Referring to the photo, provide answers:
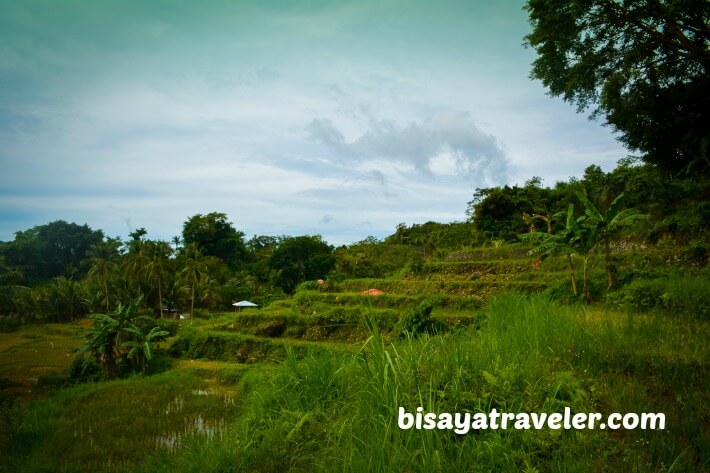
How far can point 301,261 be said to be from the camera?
125ft

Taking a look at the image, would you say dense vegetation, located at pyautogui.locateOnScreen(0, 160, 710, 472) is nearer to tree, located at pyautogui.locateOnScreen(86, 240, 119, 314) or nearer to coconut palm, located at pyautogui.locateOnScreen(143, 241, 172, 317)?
coconut palm, located at pyautogui.locateOnScreen(143, 241, 172, 317)

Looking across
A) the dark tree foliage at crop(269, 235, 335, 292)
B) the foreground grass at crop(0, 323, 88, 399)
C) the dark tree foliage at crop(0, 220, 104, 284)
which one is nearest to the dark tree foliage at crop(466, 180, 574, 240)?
the dark tree foliage at crop(269, 235, 335, 292)

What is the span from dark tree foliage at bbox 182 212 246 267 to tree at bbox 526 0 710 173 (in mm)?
40251

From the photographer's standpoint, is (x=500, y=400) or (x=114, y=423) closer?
(x=500, y=400)

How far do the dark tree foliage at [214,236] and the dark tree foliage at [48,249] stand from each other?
17.7 meters

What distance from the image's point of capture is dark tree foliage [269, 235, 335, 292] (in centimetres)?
3638

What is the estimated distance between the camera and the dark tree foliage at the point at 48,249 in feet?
169

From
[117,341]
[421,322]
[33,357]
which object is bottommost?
[33,357]

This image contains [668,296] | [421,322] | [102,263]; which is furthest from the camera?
[102,263]

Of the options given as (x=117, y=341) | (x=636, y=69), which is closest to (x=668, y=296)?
(x=636, y=69)

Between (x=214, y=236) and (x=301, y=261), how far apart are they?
14.2m

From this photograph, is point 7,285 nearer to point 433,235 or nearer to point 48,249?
point 48,249

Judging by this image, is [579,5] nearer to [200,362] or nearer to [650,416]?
[650,416]

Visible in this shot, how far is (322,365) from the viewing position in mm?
5004
